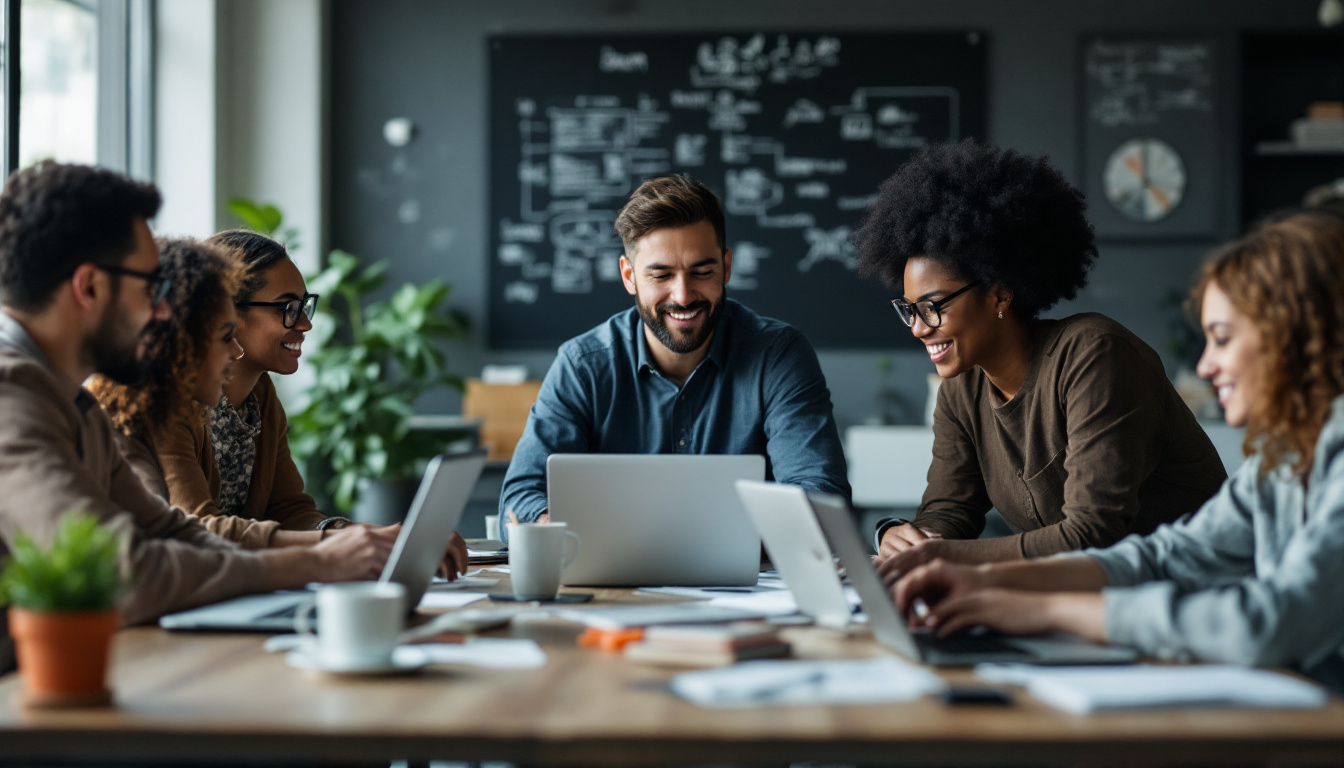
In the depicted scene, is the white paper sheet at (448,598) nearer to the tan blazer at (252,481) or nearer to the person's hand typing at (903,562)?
the tan blazer at (252,481)

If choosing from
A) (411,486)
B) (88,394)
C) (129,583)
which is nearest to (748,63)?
(411,486)

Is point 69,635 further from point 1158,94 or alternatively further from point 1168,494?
point 1158,94

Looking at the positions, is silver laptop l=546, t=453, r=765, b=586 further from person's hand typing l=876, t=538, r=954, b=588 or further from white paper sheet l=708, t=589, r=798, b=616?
person's hand typing l=876, t=538, r=954, b=588

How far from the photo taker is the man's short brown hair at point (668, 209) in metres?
2.37

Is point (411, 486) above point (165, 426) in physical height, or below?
below

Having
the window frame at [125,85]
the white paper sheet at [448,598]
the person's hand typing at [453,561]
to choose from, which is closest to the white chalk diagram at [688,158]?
the window frame at [125,85]

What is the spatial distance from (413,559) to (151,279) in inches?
18.1

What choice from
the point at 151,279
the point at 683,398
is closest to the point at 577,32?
the point at 683,398

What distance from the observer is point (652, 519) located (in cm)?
167

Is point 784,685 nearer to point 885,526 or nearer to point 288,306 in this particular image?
point 885,526

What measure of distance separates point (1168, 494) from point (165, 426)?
1.59m

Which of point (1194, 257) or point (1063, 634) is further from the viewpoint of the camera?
point (1194, 257)

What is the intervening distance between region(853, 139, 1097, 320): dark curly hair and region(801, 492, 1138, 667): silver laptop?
962mm

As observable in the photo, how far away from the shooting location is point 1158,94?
15.5ft
